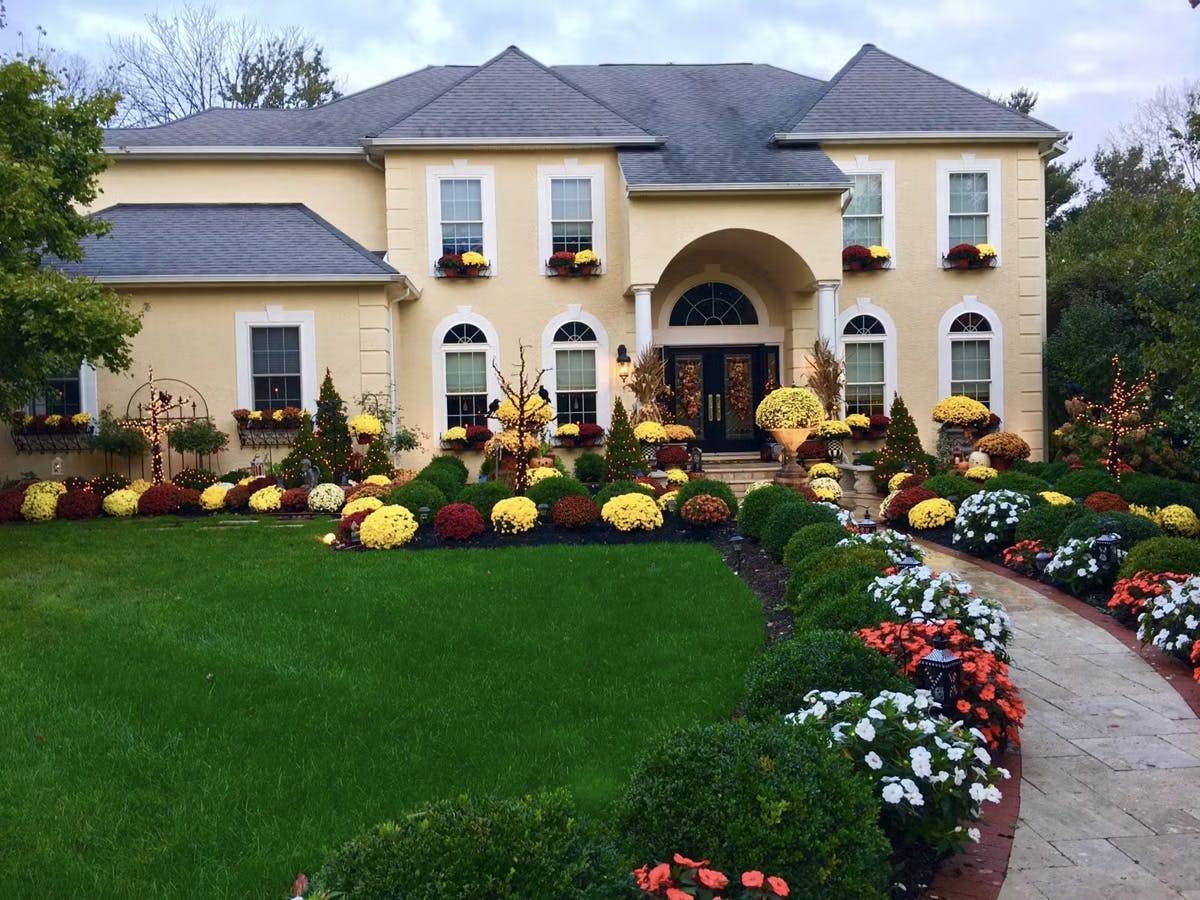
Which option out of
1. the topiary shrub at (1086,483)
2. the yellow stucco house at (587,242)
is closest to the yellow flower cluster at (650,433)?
the yellow stucco house at (587,242)

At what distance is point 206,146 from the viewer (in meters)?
17.2

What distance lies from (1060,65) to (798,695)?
29354mm

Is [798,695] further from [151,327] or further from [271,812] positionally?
[151,327]

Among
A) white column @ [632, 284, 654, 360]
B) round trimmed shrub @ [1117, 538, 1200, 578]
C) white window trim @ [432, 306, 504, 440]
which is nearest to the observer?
round trimmed shrub @ [1117, 538, 1200, 578]

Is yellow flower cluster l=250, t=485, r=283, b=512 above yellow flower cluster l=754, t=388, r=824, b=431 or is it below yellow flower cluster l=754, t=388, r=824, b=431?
below

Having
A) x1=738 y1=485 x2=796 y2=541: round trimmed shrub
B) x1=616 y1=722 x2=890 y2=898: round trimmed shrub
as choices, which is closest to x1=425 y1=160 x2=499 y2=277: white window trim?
x1=738 y1=485 x2=796 y2=541: round trimmed shrub

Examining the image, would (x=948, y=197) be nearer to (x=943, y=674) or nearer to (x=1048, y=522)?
(x=1048, y=522)

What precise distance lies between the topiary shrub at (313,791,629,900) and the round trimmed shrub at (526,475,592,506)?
339 inches

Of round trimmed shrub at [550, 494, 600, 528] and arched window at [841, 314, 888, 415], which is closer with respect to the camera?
round trimmed shrub at [550, 494, 600, 528]

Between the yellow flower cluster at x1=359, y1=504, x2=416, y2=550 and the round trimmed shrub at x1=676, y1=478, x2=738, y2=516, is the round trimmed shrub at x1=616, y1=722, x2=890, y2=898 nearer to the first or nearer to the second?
the yellow flower cluster at x1=359, y1=504, x2=416, y2=550

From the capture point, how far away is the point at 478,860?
8.21 feet

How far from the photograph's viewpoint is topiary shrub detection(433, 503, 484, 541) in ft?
34.3

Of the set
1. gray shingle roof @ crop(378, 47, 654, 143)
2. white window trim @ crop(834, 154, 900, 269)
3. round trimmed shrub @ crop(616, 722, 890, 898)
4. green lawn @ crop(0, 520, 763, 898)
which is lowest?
green lawn @ crop(0, 520, 763, 898)

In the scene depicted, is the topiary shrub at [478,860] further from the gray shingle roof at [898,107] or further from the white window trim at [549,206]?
the gray shingle roof at [898,107]
